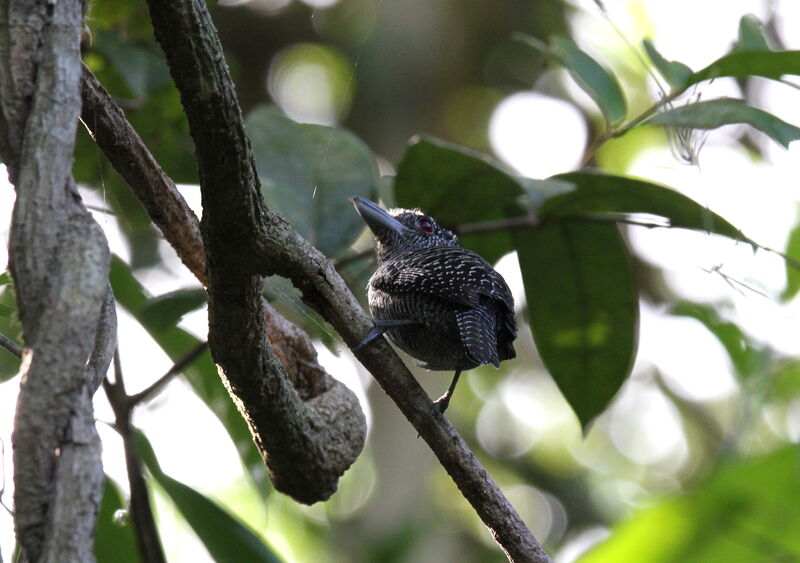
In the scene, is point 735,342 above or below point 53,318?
below

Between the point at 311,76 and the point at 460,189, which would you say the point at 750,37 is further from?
the point at 311,76

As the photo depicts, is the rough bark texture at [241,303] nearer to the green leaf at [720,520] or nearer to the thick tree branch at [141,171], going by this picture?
the thick tree branch at [141,171]

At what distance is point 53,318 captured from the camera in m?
1.22

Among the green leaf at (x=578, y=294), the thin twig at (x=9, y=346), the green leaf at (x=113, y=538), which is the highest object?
the thin twig at (x=9, y=346)

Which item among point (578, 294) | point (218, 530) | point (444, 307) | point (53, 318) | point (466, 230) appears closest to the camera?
point (53, 318)

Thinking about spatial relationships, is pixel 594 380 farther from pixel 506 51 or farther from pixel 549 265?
pixel 506 51

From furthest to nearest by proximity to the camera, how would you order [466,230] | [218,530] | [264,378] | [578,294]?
[466,230] < [578,294] < [218,530] < [264,378]

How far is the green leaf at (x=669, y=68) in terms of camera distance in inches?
114

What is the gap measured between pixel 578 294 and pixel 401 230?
0.72 m

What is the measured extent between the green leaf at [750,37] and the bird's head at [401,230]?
4.08 ft

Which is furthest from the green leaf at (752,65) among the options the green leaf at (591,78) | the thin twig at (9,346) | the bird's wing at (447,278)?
the thin twig at (9,346)

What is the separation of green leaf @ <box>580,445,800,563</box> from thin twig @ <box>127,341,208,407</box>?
5.61 ft

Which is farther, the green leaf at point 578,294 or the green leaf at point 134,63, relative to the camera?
the green leaf at point 134,63

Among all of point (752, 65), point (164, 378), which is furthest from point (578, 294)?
point (164, 378)
